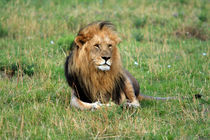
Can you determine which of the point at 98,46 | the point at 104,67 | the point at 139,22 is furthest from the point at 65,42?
the point at 104,67

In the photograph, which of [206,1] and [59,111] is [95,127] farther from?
[206,1]

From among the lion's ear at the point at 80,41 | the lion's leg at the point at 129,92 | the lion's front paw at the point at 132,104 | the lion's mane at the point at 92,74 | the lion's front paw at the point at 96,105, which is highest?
the lion's ear at the point at 80,41

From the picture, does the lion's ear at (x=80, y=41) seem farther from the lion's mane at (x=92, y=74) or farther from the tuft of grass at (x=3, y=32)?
the tuft of grass at (x=3, y=32)

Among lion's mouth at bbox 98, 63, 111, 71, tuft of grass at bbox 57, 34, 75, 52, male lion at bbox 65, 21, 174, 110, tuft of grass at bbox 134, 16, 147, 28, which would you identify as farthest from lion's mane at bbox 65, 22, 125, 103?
tuft of grass at bbox 134, 16, 147, 28

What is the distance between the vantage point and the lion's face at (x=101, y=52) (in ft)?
15.0

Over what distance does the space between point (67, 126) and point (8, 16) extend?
5.66m

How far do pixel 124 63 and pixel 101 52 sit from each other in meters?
2.58

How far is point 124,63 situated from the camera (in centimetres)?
714

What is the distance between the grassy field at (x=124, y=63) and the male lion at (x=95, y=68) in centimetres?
25

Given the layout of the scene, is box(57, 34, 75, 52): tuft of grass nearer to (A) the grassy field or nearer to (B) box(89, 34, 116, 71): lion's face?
(A) the grassy field

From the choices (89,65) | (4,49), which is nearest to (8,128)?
(89,65)

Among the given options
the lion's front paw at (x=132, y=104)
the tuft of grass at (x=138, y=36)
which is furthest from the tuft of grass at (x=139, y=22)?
the lion's front paw at (x=132, y=104)

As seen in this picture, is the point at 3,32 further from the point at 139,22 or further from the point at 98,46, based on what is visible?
the point at 98,46

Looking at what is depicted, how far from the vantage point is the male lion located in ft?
15.3
